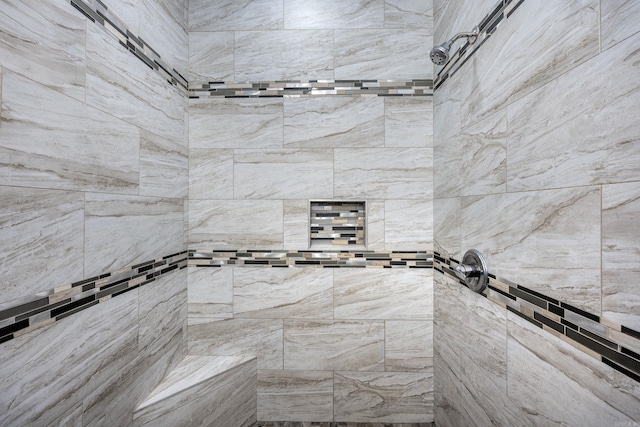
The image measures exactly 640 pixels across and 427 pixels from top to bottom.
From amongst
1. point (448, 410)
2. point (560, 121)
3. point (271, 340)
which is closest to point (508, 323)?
point (560, 121)

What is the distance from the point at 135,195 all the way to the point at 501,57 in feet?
4.85

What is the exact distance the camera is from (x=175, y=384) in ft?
4.45

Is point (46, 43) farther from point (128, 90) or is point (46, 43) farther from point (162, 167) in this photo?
point (162, 167)

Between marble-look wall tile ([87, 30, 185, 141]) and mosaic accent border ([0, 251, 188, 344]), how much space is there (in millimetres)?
607

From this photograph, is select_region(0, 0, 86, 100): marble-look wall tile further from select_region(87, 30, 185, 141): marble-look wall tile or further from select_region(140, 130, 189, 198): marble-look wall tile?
select_region(140, 130, 189, 198): marble-look wall tile

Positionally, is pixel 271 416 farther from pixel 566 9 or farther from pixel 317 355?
pixel 566 9

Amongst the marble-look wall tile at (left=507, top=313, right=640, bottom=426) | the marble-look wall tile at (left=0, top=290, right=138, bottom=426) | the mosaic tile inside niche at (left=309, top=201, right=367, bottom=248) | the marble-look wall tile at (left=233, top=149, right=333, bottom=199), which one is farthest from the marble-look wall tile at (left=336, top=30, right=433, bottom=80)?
the marble-look wall tile at (left=0, top=290, right=138, bottom=426)

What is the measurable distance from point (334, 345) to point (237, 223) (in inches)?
34.4

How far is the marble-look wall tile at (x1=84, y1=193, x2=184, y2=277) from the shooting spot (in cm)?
98

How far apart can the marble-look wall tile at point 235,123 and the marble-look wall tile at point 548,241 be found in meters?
1.12

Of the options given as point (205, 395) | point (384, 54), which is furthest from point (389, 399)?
point (384, 54)

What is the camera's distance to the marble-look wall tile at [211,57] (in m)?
1.61

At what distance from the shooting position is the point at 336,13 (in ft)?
5.19

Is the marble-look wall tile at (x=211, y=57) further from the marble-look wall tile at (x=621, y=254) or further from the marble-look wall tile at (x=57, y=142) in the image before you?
the marble-look wall tile at (x=621, y=254)
